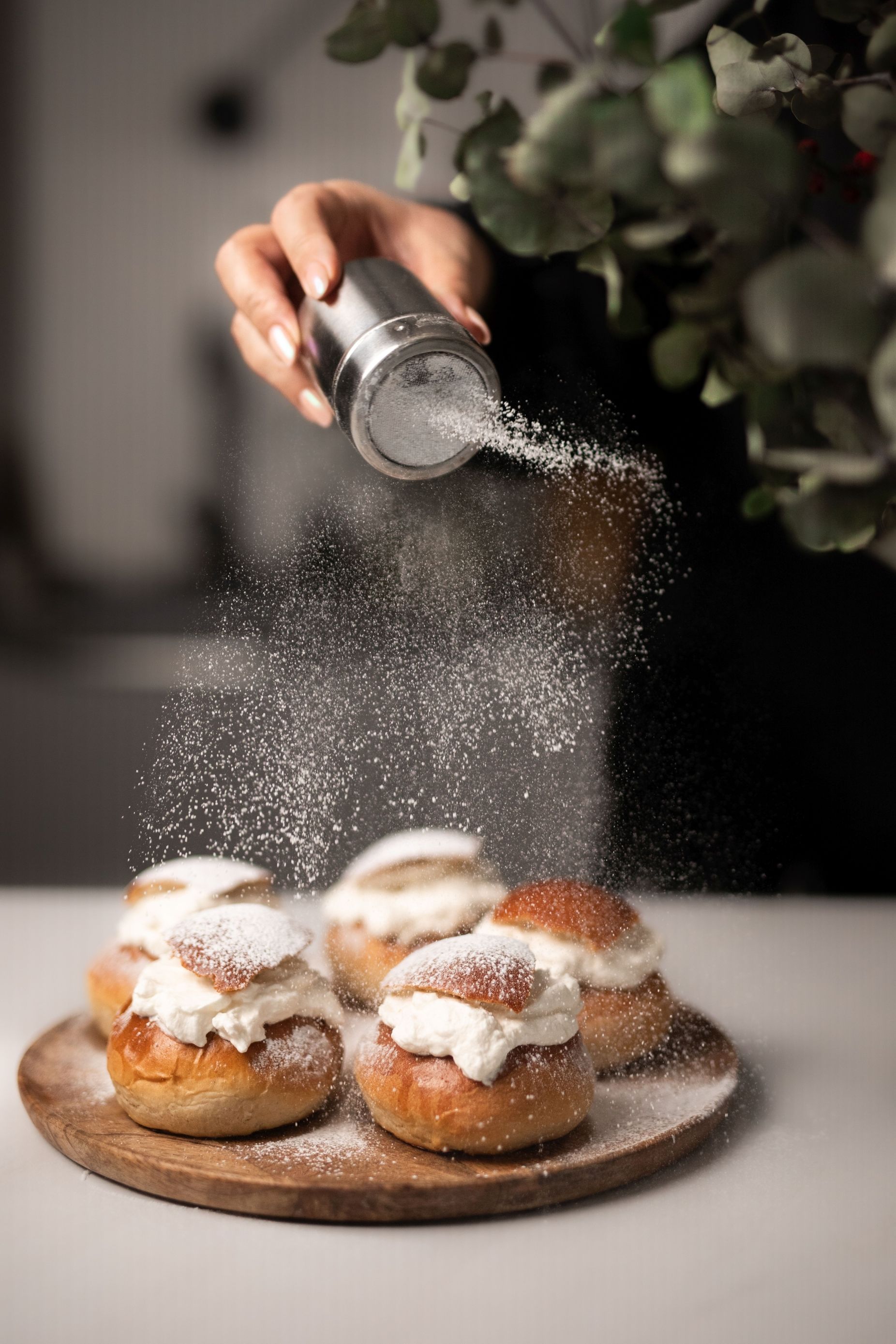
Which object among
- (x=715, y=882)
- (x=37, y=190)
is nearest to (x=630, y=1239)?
(x=715, y=882)

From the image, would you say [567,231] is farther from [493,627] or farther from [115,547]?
[115,547]

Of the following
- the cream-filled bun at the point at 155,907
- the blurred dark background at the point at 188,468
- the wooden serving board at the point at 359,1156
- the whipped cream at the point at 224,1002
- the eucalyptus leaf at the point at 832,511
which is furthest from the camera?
the blurred dark background at the point at 188,468

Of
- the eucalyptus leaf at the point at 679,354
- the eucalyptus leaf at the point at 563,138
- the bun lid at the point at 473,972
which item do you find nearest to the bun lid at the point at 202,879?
the bun lid at the point at 473,972

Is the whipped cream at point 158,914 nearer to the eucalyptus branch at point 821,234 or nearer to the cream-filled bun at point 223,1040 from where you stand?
the cream-filled bun at point 223,1040

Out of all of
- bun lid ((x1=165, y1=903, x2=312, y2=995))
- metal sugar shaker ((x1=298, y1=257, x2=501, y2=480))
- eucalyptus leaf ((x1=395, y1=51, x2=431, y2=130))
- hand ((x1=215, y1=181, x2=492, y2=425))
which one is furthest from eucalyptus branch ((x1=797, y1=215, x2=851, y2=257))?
bun lid ((x1=165, y1=903, x2=312, y2=995))

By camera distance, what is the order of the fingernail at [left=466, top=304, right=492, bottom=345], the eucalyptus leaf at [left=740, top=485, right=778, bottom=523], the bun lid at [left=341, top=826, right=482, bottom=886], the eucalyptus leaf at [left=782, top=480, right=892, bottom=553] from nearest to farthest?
the eucalyptus leaf at [left=782, top=480, right=892, bottom=553] < the eucalyptus leaf at [left=740, top=485, right=778, bottom=523] < the fingernail at [left=466, top=304, right=492, bottom=345] < the bun lid at [left=341, top=826, right=482, bottom=886]

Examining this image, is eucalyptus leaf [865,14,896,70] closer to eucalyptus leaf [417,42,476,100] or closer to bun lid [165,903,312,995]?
eucalyptus leaf [417,42,476,100]

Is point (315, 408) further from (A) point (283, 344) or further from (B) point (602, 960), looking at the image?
(B) point (602, 960)
